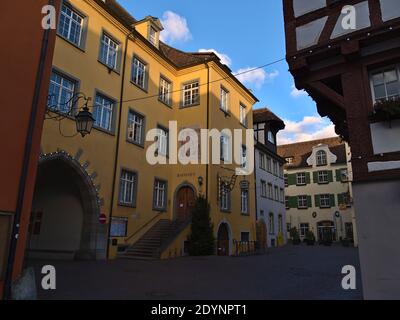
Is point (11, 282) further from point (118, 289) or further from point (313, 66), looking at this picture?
point (313, 66)

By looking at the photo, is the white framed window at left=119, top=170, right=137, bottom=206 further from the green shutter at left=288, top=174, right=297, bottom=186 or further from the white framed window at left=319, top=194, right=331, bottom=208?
the green shutter at left=288, top=174, right=297, bottom=186

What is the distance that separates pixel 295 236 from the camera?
41.1m

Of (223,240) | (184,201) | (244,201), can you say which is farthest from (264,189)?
(184,201)

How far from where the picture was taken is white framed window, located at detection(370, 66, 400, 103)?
7.86 metres

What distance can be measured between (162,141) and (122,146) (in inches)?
159

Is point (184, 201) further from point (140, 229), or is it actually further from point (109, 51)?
point (109, 51)

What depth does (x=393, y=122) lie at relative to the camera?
7.47 metres

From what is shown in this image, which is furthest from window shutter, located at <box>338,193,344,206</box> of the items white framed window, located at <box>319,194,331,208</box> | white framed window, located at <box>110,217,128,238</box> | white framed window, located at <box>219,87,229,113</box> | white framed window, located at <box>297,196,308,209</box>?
white framed window, located at <box>110,217,128,238</box>

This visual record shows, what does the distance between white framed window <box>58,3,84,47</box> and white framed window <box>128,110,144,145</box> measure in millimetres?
4465

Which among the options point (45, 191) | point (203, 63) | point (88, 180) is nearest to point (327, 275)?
point (88, 180)

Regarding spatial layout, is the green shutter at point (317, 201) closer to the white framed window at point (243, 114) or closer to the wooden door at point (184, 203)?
the white framed window at point (243, 114)

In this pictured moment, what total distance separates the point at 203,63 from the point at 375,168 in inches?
664

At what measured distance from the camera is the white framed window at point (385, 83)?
25.8 ft
